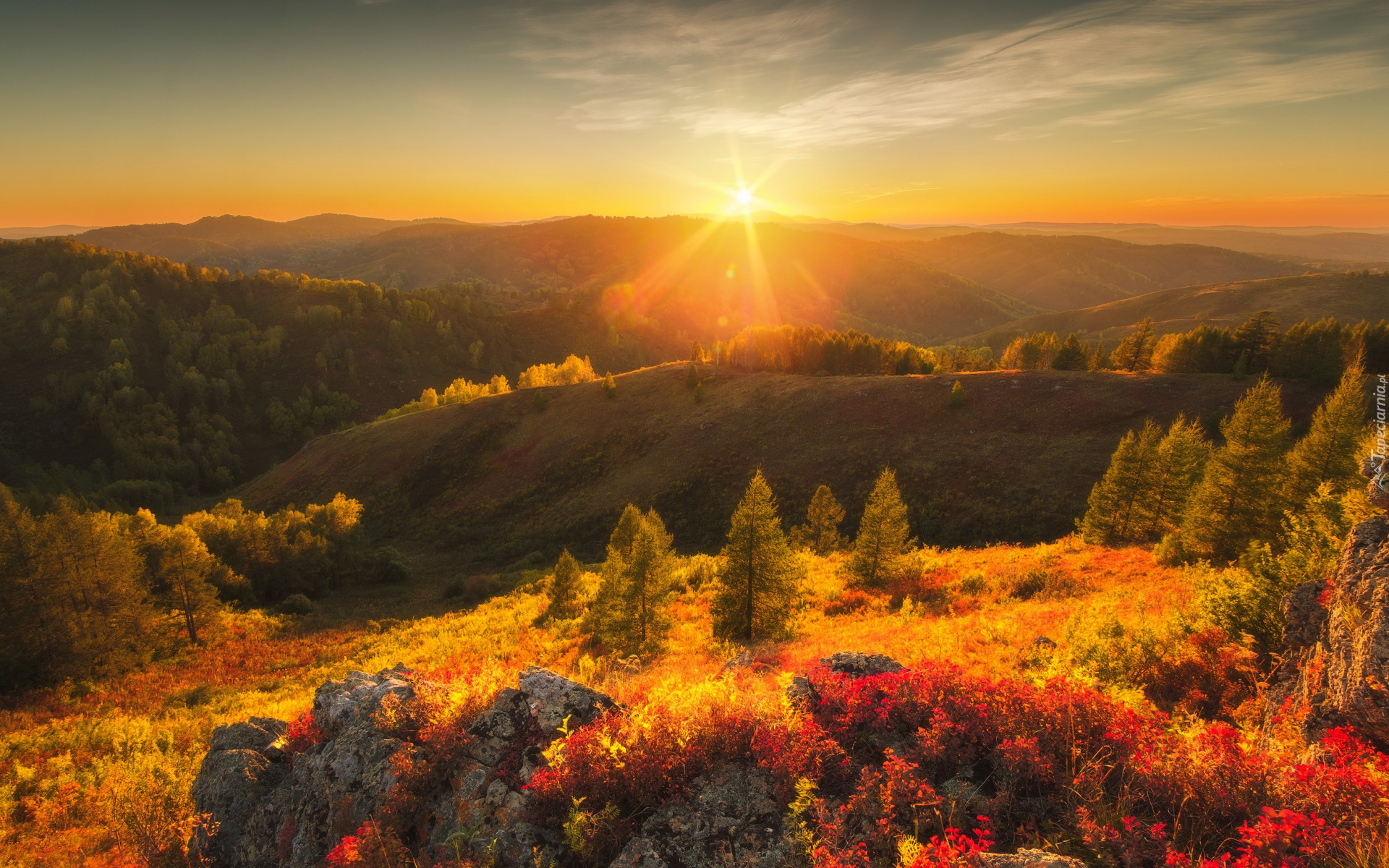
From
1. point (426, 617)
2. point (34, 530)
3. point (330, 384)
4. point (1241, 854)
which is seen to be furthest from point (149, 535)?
point (330, 384)

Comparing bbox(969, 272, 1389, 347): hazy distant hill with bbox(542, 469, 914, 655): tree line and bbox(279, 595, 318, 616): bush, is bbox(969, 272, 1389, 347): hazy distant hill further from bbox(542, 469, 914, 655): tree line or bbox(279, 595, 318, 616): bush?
bbox(279, 595, 318, 616): bush

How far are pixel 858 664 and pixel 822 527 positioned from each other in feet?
94.7

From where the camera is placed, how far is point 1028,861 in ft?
14.7

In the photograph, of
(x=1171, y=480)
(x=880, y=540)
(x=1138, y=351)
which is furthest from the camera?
(x=1138, y=351)

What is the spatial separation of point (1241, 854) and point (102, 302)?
21084 cm

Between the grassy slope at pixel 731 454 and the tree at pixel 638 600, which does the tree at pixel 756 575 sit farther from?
the grassy slope at pixel 731 454

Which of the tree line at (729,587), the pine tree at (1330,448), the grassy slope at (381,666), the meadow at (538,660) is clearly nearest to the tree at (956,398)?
the meadow at (538,660)

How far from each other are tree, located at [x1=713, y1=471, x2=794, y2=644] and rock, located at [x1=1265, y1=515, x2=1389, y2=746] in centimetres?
1315

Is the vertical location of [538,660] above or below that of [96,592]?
below

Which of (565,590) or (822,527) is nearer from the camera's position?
(565,590)

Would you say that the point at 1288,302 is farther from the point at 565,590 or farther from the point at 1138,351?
the point at 565,590

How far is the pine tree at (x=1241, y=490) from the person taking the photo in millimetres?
20859

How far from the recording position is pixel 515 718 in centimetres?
727

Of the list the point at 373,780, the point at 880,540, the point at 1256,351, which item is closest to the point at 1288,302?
the point at 1256,351
